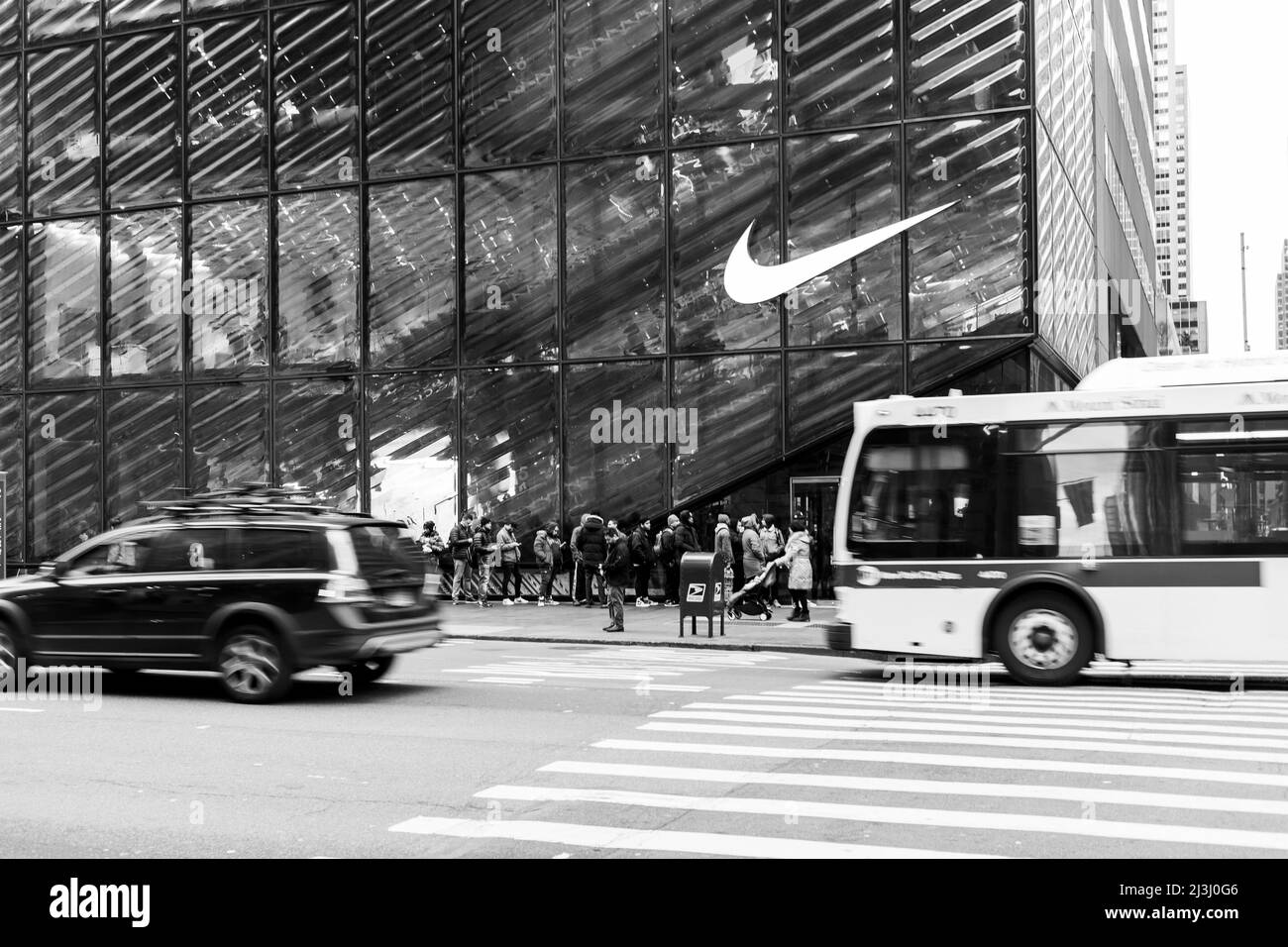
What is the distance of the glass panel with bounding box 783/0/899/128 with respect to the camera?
24.3 meters

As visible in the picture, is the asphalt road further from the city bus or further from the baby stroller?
the baby stroller

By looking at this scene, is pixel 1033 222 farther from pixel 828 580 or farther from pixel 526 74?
pixel 526 74

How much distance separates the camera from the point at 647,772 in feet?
27.1

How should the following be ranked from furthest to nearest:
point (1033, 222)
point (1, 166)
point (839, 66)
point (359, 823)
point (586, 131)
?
point (1, 166), point (586, 131), point (839, 66), point (1033, 222), point (359, 823)

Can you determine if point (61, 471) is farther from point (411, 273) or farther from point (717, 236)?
point (717, 236)

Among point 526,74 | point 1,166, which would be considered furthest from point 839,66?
point 1,166

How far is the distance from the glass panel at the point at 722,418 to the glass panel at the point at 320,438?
7325 millimetres

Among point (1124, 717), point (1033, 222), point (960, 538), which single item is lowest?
point (1124, 717)

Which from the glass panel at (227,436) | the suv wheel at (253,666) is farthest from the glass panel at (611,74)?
the suv wheel at (253,666)

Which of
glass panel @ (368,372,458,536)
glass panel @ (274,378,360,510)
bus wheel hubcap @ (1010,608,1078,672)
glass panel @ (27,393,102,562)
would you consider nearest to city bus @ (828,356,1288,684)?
bus wheel hubcap @ (1010,608,1078,672)

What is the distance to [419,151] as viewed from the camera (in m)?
27.7

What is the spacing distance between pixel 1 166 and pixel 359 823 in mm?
29616

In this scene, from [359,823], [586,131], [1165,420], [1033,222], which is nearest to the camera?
[359,823]

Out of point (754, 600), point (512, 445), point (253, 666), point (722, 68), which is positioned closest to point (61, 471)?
point (512, 445)
